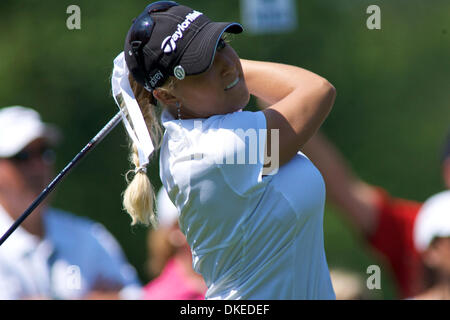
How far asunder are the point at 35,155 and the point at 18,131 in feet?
0.53

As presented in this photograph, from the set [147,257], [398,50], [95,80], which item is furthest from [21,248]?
[398,50]

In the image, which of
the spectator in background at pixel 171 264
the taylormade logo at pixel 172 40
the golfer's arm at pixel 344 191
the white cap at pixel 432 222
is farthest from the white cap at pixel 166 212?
the taylormade logo at pixel 172 40

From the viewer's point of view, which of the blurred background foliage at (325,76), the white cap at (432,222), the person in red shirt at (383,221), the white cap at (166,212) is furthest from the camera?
the blurred background foliage at (325,76)

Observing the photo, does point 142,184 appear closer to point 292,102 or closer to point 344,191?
point 292,102

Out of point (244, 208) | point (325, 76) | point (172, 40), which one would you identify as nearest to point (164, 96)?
point (172, 40)

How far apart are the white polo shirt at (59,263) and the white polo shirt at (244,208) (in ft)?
5.71

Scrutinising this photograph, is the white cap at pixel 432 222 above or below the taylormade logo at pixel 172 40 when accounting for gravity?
below

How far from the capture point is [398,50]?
783cm

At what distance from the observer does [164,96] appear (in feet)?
7.21

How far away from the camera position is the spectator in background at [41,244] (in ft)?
12.6


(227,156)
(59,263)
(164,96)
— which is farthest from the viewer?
(59,263)

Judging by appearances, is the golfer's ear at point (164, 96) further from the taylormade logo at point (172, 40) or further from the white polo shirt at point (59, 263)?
the white polo shirt at point (59, 263)

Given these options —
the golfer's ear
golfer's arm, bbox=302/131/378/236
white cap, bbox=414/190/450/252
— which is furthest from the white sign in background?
the golfer's ear

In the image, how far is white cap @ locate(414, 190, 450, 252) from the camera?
3.76 m
